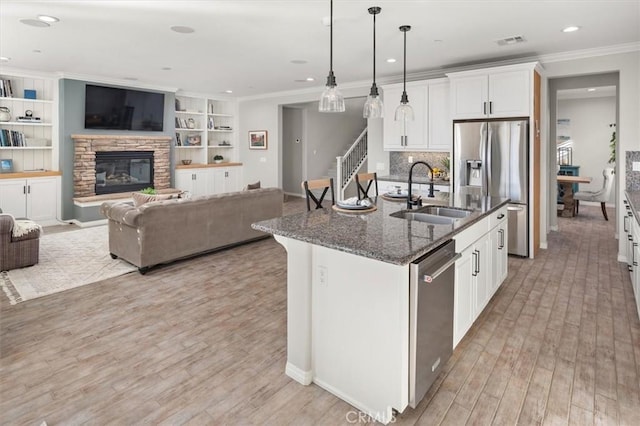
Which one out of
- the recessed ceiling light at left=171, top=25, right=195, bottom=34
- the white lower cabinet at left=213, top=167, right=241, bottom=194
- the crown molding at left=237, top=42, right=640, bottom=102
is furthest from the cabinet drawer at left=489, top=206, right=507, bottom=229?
the white lower cabinet at left=213, top=167, right=241, bottom=194

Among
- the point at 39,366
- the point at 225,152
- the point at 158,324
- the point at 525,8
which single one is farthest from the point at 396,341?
the point at 225,152

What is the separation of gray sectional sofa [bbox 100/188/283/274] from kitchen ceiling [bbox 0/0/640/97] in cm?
201

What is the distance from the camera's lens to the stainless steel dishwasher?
2002 millimetres

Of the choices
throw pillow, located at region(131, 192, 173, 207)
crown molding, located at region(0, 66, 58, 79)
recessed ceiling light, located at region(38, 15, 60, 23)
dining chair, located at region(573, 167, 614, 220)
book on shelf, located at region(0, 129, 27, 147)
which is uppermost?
crown molding, located at region(0, 66, 58, 79)

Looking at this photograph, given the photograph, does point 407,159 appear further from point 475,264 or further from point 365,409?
point 365,409

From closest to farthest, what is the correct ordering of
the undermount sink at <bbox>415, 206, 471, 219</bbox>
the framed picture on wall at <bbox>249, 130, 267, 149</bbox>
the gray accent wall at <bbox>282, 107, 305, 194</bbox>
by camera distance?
the undermount sink at <bbox>415, 206, 471, 219</bbox>
the framed picture on wall at <bbox>249, 130, 267, 149</bbox>
the gray accent wall at <bbox>282, 107, 305, 194</bbox>

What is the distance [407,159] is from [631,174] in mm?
3210

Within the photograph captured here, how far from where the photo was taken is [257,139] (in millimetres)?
9977

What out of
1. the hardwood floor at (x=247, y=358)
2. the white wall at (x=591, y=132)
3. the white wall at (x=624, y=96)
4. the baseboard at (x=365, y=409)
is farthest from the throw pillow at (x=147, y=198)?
the white wall at (x=591, y=132)

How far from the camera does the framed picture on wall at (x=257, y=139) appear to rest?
9.77 metres

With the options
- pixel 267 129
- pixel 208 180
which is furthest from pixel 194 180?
pixel 267 129

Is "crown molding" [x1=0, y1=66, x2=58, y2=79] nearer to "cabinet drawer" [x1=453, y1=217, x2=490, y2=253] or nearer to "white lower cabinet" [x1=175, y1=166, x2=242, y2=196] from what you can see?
"white lower cabinet" [x1=175, y1=166, x2=242, y2=196]

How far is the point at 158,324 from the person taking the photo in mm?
3219

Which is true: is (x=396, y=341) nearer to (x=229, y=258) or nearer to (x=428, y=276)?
(x=428, y=276)
